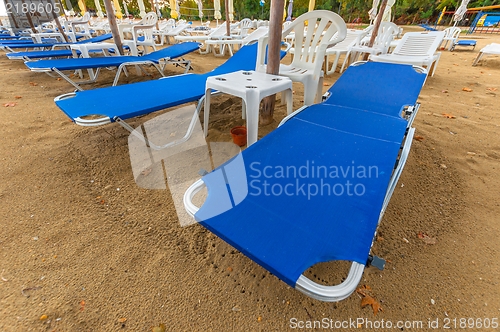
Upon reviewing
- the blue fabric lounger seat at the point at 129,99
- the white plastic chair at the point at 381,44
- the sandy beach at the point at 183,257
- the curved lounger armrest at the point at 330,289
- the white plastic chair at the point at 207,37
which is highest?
the white plastic chair at the point at 381,44

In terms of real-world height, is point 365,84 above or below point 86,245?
above

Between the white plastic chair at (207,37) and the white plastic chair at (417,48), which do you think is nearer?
the white plastic chair at (417,48)

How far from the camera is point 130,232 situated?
4.76ft

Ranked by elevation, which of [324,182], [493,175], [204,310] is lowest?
[204,310]

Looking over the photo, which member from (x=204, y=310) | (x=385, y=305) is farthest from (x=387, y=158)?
(x=204, y=310)

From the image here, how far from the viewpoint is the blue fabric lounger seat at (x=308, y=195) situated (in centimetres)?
85

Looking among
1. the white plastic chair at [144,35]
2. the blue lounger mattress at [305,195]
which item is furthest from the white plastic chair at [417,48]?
the white plastic chair at [144,35]

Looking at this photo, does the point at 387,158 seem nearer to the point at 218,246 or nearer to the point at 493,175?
the point at 218,246

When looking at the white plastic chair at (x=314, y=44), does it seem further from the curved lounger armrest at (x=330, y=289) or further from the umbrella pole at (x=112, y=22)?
the umbrella pole at (x=112, y=22)

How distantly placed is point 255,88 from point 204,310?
1509 millimetres

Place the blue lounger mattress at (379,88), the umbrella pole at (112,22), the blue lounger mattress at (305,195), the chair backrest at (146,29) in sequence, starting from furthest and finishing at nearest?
1. the chair backrest at (146,29)
2. the umbrella pole at (112,22)
3. the blue lounger mattress at (379,88)
4. the blue lounger mattress at (305,195)

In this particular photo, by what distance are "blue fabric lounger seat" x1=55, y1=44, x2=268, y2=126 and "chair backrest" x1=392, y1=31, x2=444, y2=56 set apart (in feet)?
12.8

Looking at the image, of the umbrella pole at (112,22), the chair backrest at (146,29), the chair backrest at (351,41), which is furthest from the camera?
the chair backrest at (351,41)

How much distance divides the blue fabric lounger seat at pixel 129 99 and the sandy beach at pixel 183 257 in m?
0.22
